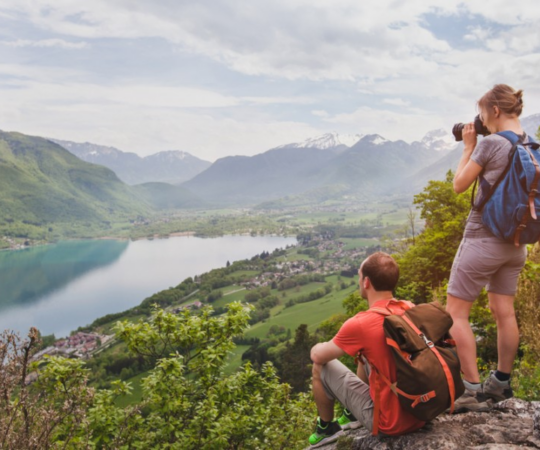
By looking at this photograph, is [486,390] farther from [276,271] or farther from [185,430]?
[276,271]

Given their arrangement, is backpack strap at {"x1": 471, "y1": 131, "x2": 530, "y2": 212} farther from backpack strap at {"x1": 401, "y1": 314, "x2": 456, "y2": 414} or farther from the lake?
the lake

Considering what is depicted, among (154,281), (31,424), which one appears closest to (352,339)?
(31,424)

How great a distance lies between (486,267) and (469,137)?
41.0 inches

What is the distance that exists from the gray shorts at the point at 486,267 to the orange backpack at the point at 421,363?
0.52m

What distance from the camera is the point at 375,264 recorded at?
2871 mm

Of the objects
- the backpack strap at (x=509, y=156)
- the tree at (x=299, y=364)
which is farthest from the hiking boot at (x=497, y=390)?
the tree at (x=299, y=364)

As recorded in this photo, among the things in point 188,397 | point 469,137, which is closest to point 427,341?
point 469,137

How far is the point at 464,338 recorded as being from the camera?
317 centimetres

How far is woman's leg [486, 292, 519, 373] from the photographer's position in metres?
3.20

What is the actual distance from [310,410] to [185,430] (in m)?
3.43

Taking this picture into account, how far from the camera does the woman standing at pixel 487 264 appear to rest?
2932 millimetres

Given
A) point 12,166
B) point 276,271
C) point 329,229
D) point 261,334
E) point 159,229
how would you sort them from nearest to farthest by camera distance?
point 261,334, point 276,271, point 329,229, point 159,229, point 12,166

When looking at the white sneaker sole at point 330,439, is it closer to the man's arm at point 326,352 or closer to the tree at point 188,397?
the man's arm at point 326,352

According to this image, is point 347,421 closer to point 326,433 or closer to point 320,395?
point 326,433
